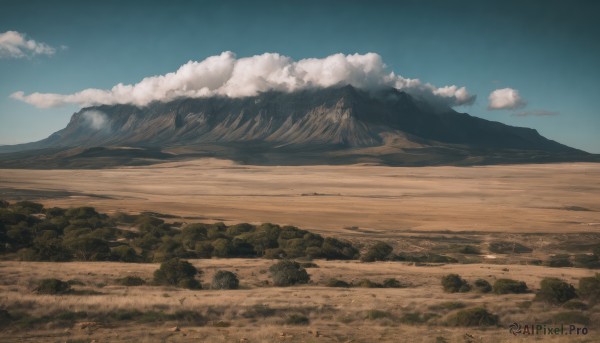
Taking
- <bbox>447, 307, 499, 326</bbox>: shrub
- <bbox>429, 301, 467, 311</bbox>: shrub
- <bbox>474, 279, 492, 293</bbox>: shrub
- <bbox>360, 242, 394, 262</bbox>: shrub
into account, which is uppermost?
<bbox>447, 307, 499, 326</bbox>: shrub

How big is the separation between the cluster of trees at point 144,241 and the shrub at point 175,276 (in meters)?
8.87

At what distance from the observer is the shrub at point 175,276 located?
29.2m

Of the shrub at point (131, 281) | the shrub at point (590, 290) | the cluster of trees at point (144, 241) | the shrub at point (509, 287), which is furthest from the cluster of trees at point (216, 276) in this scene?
the shrub at point (590, 290)

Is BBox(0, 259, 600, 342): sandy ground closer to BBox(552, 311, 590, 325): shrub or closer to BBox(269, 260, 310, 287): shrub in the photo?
BBox(552, 311, 590, 325): shrub

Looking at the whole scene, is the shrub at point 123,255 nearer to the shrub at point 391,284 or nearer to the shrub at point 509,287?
the shrub at point 391,284

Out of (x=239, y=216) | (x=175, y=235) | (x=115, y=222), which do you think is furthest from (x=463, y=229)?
(x=115, y=222)

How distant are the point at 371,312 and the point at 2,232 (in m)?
37.5

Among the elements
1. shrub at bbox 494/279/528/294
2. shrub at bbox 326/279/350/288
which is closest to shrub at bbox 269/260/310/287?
shrub at bbox 326/279/350/288

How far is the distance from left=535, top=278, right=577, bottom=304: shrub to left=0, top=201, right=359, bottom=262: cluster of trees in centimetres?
2163

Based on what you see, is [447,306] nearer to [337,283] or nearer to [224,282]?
[337,283]

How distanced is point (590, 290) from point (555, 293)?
7.10ft

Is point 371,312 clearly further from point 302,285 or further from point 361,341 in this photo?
point 302,285

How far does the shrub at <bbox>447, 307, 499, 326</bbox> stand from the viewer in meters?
21.3

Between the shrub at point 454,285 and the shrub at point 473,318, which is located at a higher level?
the shrub at point 473,318
